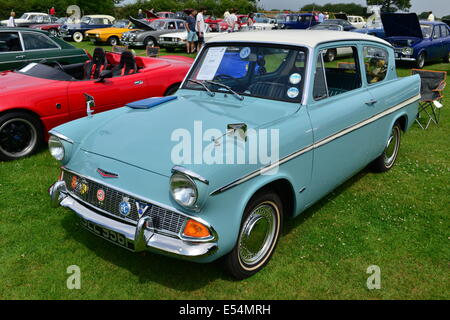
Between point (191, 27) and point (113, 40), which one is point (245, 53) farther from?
point (113, 40)

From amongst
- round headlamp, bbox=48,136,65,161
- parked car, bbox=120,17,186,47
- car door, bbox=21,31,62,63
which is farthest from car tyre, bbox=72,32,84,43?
round headlamp, bbox=48,136,65,161

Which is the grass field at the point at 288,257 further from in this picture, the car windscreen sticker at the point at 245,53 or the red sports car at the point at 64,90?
the car windscreen sticker at the point at 245,53

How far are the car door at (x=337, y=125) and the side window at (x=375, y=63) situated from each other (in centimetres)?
18

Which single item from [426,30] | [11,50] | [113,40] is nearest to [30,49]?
[11,50]

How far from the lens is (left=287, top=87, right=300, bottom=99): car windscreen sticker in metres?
3.49

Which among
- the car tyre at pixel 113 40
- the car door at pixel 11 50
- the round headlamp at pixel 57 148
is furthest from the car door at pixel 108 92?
the car tyre at pixel 113 40

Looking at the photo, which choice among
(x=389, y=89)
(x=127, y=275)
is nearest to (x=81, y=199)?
(x=127, y=275)

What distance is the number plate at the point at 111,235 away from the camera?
2711mm

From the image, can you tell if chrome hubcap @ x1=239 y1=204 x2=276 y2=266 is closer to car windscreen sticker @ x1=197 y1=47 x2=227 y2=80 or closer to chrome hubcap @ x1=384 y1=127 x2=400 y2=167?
car windscreen sticker @ x1=197 y1=47 x2=227 y2=80

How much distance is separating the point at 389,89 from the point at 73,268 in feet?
12.6

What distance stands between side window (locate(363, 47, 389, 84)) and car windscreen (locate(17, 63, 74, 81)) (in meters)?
4.07

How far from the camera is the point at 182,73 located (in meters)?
6.69

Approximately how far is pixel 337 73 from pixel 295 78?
4.27ft
